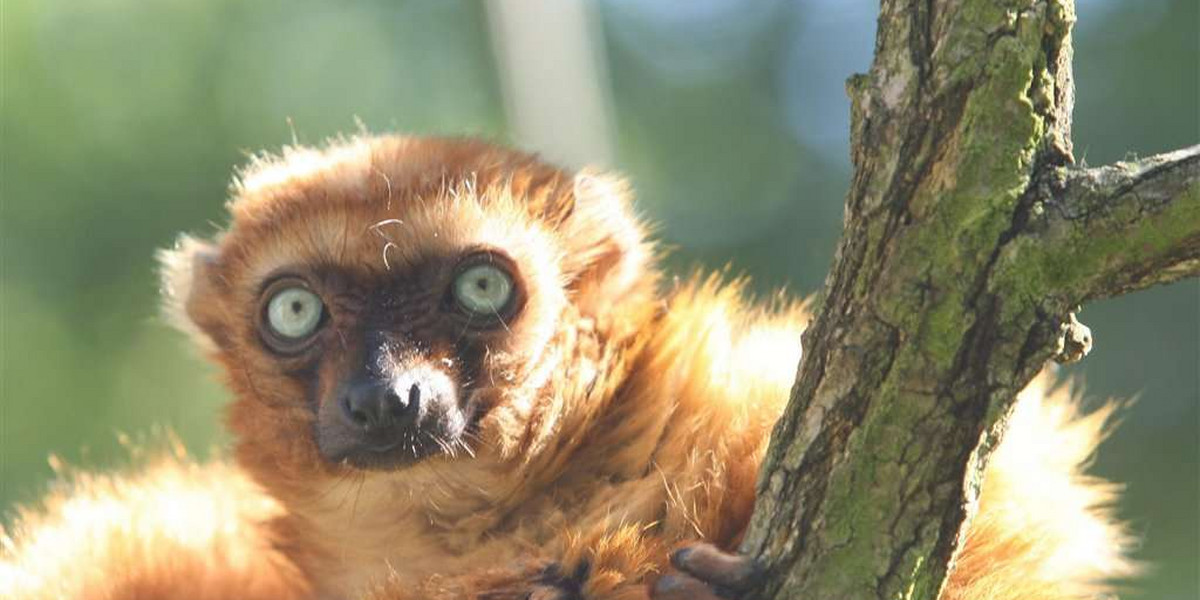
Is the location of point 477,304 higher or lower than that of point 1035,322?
higher

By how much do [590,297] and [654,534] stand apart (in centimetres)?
85

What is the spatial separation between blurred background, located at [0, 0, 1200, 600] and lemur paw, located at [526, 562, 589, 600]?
5.19m

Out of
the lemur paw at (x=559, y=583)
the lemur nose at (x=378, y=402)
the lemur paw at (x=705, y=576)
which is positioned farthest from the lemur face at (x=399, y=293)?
the lemur paw at (x=705, y=576)

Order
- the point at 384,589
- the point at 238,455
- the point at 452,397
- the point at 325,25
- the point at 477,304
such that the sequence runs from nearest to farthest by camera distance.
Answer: the point at 384,589
the point at 452,397
the point at 477,304
the point at 238,455
the point at 325,25

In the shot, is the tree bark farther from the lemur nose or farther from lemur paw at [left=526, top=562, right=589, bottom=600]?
the lemur nose

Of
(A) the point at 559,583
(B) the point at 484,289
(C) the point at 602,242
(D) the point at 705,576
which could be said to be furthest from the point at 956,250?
(C) the point at 602,242

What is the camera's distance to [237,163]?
8.94 metres

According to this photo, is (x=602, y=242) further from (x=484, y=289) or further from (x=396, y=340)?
(x=396, y=340)

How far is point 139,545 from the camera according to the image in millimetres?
4078

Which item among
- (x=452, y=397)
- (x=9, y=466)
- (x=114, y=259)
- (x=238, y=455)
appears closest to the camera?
(x=452, y=397)

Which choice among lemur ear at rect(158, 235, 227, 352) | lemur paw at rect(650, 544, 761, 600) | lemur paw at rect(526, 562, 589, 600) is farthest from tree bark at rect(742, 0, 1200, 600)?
lemur ear at rect(158, 235, 227, 352)

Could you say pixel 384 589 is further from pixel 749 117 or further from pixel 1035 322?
pixel 749 117

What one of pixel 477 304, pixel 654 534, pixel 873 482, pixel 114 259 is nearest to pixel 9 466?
pixel 114 259

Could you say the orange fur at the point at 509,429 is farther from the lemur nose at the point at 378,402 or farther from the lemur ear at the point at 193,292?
the lemur nose at the point at 378,402
